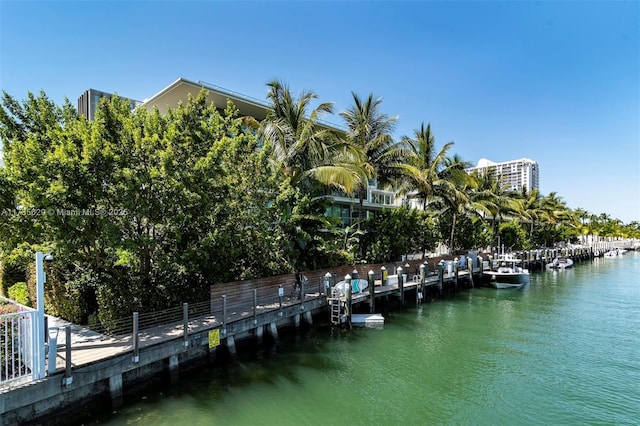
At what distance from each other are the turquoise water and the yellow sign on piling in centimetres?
89

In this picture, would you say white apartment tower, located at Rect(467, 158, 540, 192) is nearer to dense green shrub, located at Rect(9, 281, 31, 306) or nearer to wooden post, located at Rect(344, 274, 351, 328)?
wooden post, located at Rect(344, 274, 351, 328)

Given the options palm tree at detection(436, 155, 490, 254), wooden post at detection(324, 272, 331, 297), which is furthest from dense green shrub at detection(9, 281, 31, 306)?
palm tree at detection(436, 155, 490, 254)

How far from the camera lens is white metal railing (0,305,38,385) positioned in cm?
714

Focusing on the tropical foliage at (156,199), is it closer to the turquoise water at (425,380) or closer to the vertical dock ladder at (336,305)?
the vertical dock ladder at (336,305)

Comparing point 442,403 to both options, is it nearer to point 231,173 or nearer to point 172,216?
point 172,216

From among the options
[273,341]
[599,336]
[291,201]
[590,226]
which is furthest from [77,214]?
[590,226]

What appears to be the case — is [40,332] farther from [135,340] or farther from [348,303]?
[348,303]

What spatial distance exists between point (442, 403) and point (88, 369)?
9.10 metres

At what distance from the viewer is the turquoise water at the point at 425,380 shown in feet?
30.3

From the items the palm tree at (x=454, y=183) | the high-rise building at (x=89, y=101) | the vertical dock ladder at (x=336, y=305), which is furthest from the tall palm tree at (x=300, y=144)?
the high-rise building at (x=89, y=101)

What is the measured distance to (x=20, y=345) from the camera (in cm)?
732

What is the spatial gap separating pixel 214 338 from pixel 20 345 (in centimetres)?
498

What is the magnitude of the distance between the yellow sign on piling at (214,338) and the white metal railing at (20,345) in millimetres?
4565

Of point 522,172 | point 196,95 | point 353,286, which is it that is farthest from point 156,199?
point 522,172
